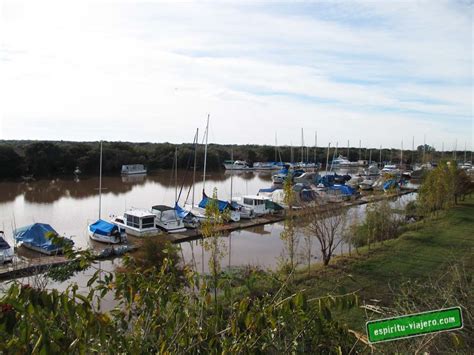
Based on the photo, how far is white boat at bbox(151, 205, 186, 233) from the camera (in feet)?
70.3

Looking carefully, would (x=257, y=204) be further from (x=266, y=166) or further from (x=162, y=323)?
(x=266, y=166)

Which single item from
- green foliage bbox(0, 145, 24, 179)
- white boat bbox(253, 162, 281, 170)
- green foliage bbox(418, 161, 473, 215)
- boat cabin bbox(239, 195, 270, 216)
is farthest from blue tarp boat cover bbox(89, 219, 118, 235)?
white boat bbox(253, 162, 281, 170)

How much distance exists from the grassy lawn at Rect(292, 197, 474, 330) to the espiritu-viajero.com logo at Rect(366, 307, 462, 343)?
7.77 metres

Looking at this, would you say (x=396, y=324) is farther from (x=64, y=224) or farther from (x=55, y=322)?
(x=64, y=224)

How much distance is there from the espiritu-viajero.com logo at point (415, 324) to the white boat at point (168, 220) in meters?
20.0

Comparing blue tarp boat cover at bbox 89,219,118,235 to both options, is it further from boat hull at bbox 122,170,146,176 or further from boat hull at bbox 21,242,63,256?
boat hull at bbox 122,170,146,176

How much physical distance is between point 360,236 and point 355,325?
10.7 metres

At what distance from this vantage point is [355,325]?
898 cm

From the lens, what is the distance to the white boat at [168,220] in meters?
21.4

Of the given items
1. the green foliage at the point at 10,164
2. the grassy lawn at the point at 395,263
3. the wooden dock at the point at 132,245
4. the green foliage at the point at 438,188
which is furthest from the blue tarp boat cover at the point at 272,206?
the green foliage at the point at 10,164

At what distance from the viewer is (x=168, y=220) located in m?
21.6

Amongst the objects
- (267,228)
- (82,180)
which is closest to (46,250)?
(267,228)

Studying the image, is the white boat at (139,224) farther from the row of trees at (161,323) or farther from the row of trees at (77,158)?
the row of trees at (161,323)

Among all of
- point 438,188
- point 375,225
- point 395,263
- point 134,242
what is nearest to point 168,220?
point 134,242
